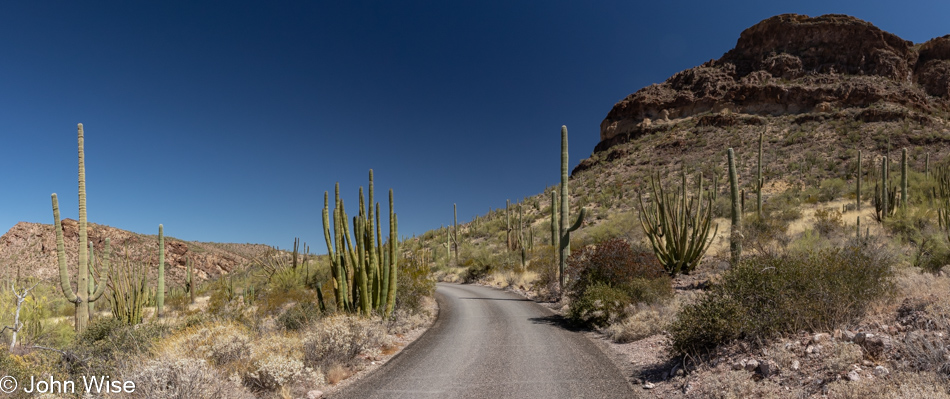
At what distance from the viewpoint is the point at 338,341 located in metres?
8.09

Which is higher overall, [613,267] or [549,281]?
[613,267]

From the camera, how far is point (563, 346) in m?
8.77

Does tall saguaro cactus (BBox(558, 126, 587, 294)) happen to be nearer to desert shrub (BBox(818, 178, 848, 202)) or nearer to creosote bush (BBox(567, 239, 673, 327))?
creosote bush (BBox(567, 239, 673, 327))

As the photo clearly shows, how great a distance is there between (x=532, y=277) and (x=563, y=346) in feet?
42.6

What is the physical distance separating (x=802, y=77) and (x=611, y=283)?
65.4 m

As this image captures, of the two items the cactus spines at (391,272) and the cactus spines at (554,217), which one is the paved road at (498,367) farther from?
the cactus spines at (554,217)

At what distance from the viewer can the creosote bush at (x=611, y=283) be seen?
10875 mm

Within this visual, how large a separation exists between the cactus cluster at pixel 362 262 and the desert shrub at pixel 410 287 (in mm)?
1605

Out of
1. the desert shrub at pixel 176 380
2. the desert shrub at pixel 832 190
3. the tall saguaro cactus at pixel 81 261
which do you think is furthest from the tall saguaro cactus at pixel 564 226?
the desert shrub at pixel 832 190

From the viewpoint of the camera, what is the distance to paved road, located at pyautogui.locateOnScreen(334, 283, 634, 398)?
242 inches

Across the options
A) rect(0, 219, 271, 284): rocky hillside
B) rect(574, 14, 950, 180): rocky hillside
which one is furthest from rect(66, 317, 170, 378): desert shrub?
rect(574, 14, 950, 180): rocky hillside

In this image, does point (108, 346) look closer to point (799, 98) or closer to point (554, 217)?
point (554, 217)

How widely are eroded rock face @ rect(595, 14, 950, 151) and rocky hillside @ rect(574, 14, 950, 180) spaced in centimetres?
13

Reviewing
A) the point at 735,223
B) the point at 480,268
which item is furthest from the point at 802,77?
the point at 735,223
